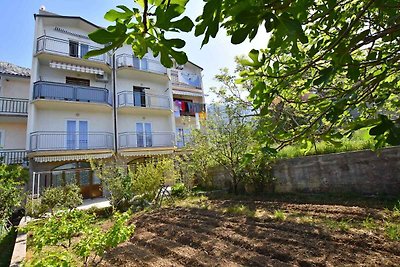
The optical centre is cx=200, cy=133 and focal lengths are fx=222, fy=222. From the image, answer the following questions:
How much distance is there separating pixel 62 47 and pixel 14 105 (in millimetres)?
5134

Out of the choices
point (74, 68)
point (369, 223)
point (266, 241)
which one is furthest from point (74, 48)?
point (369, 223)

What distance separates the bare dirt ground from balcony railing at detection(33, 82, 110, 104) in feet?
38.7

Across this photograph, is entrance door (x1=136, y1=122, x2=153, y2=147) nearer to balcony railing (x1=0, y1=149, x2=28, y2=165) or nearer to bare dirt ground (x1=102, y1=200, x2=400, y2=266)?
balcony railing (x1=0, y1=149, x2=28, y2=165)

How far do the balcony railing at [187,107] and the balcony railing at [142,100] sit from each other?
6.09 ft

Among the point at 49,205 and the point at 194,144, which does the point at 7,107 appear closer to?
the point at 49,205

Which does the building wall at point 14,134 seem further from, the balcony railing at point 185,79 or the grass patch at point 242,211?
the grass patch at point 242,211

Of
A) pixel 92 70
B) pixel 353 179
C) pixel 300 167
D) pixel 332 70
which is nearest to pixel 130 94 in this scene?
pixel 92 70

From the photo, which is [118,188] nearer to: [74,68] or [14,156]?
[14,156]

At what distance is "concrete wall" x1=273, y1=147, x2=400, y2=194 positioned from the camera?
7270 millimetres

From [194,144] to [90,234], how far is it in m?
10.3

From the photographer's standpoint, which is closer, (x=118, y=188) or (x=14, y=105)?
(x=118, y=188)

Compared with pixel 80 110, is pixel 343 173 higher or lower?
lower

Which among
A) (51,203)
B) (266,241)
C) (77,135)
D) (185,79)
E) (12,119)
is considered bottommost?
(266,241)

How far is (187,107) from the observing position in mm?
22078
